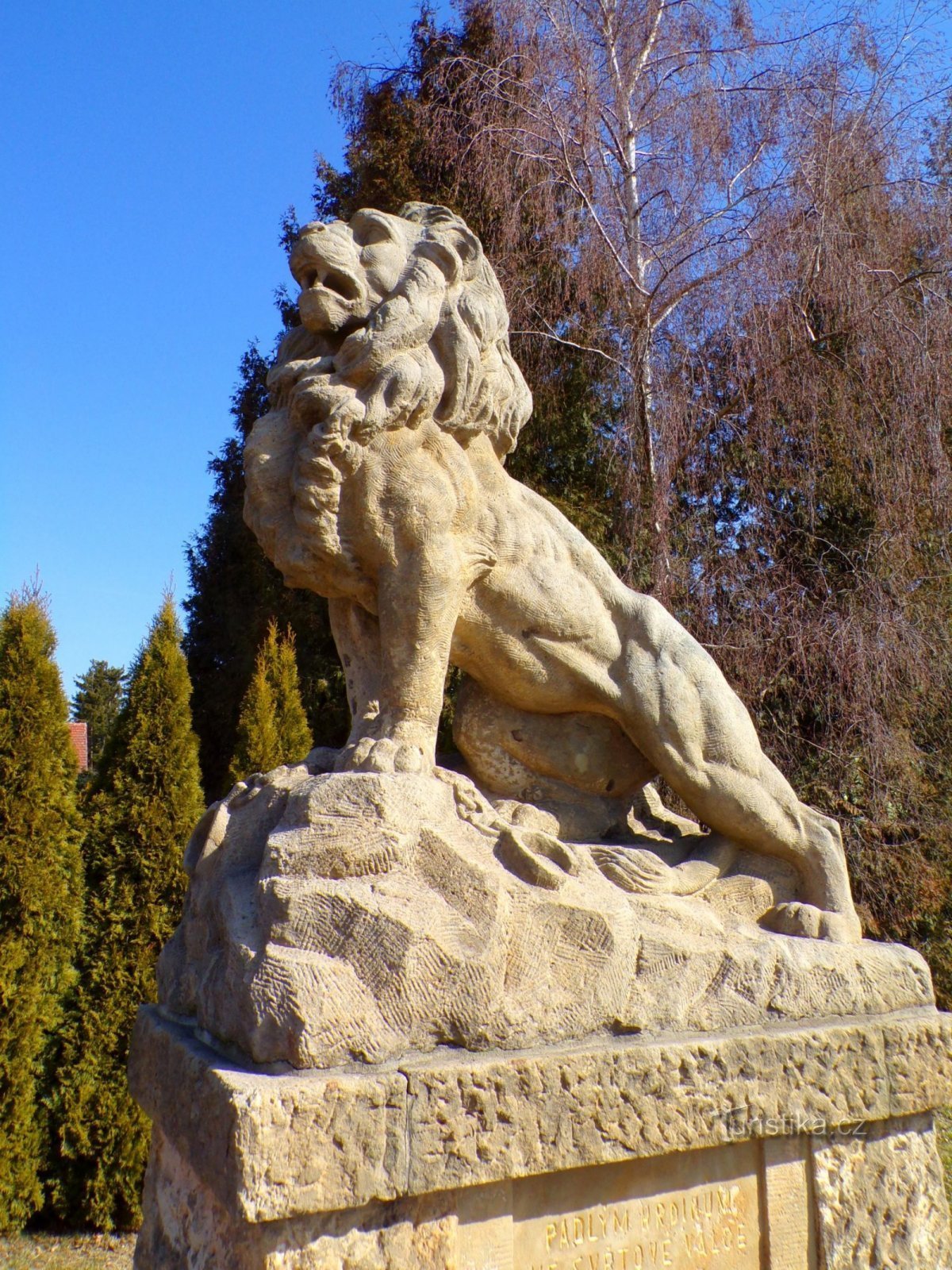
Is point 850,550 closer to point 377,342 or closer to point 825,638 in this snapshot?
point 825,638

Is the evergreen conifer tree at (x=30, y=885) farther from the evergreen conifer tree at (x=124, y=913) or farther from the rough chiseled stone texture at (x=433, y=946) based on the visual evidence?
the rough chiseled stone texture at (x=433, y=946)

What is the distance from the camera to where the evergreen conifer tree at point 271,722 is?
5.57m

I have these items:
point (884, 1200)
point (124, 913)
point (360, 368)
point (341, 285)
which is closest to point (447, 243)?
point (341, 285)

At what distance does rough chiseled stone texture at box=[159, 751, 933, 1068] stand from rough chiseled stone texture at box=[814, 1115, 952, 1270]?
29 centimetres

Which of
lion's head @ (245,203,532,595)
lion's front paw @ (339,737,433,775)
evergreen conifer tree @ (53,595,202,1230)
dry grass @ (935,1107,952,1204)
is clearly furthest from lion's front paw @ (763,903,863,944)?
evergreen conifer tree @ (53,595,202,1230)

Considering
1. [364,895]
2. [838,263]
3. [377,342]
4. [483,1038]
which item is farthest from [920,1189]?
[838,263]

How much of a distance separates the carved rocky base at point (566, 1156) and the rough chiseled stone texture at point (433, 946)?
0.19 ft

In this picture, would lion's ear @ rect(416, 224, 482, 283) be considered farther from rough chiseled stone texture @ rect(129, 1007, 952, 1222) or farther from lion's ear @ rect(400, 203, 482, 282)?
rough chiseled stone texture @ rect(129, 1007, 952, 1222)

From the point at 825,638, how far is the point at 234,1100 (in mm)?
5287

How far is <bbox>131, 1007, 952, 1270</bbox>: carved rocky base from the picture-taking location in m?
1.64

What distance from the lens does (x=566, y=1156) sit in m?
1.85

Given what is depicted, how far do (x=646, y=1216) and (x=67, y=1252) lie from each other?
3527 mm

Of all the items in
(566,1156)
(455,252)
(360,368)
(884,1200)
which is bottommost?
(884,1200)

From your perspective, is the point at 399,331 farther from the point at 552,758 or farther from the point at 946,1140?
the point at 946,1140
